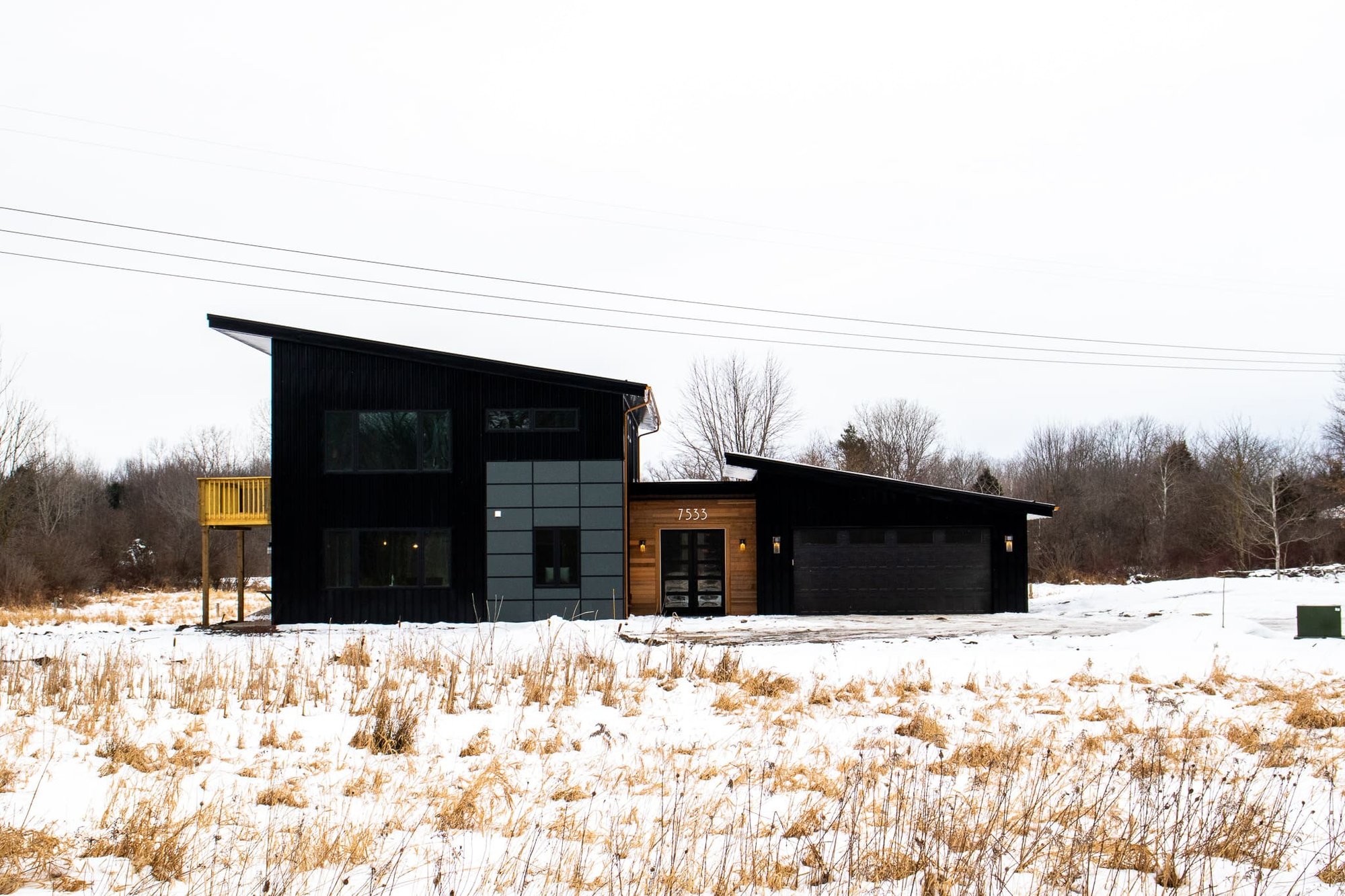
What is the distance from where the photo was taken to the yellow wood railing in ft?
71.0

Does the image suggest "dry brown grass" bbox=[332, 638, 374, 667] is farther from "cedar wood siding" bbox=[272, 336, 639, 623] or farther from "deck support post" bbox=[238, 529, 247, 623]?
"deck support post" bbox=[238, 529, 247, 623]

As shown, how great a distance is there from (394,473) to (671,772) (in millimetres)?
16038

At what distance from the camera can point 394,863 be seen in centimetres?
467

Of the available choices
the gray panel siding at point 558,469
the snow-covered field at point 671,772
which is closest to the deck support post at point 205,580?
the gray panel siding at point 558,469

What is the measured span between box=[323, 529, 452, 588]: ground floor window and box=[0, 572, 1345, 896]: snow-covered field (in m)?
7.85

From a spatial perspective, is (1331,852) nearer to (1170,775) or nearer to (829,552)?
(1170,775)

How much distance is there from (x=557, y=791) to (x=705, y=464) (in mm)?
39202

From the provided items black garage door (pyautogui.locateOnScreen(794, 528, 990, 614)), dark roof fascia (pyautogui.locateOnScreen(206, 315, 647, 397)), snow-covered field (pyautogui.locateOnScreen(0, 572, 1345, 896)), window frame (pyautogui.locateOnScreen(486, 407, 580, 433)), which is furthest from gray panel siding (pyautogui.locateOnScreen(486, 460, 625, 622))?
snow-covered field (pyautogui.locateOnScreen(0, 572, 1345, 896))

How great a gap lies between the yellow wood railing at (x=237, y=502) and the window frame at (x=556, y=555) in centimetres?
593

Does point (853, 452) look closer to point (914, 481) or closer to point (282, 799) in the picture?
point (914, 481)

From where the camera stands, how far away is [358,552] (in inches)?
839

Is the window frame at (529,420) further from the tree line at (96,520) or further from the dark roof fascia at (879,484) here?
the tree line at (96,520)

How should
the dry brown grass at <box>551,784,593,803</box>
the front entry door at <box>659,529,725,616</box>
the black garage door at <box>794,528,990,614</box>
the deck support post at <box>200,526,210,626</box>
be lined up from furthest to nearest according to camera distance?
1. the black garage door at <box>794,528,990,614</box>
2. the front entry door at <box>659,529,725,616</box>
3. the deck support post at <box>200,526,210,626</box>
4. the dry brown grass at <box>551,784,593,803</box>

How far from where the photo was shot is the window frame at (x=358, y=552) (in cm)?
2119
